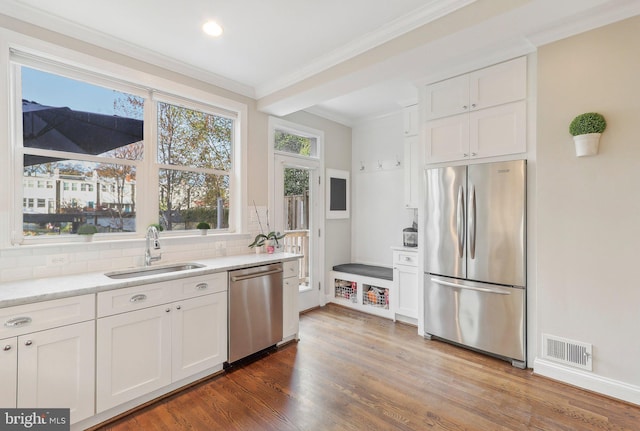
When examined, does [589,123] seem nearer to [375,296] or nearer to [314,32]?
[314,32]

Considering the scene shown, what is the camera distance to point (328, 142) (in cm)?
468

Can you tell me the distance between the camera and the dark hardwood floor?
79.3 inches

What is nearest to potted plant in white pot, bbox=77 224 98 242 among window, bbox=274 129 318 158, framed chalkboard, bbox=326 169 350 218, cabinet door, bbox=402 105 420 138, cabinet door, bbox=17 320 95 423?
cabinet door, bbox=17 320 95 423

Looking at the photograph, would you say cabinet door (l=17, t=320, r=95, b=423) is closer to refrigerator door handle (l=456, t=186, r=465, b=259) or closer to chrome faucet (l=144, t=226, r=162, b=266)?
chrome faucet (l=144, t=226, r=162, b=266)

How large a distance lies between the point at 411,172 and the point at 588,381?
254 cm

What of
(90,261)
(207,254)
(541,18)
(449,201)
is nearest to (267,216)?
(207,254)

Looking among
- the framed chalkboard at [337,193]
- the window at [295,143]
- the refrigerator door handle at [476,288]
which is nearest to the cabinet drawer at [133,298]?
the window at [295,143]

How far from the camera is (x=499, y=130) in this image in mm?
2846

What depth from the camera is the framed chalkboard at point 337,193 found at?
467 cm

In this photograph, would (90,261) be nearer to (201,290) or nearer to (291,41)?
(201,290)

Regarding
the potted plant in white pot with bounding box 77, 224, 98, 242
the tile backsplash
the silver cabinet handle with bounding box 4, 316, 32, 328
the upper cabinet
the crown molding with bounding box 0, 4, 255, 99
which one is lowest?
the silver cabinet handle with bounding box 4, 316, 32, 328

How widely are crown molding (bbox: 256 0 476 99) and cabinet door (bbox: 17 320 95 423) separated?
9.14ft

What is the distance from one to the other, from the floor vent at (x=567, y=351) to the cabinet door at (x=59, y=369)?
340cm

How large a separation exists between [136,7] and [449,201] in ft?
10.2
